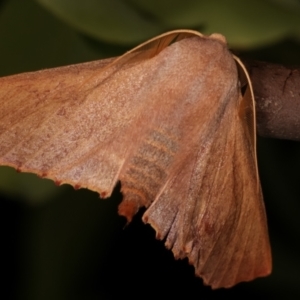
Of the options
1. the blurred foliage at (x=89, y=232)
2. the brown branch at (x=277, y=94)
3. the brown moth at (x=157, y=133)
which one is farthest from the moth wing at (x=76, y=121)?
the blurred foliage at (x=89, y=232)

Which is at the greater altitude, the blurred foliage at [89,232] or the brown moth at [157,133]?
the brown moth at [157,133]

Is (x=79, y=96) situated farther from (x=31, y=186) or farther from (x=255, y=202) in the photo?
(x=31, y=186)

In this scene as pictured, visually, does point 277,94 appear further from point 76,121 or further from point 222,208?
point 76,121

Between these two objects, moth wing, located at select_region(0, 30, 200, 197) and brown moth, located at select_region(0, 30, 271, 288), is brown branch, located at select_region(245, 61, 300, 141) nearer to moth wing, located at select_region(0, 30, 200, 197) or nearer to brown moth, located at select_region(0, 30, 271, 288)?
brown moth, located at select_region(0, 30, 271, 288)

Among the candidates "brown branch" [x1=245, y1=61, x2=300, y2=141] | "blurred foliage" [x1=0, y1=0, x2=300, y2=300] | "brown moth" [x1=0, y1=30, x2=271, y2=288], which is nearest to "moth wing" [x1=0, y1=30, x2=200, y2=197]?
"brown moth" [x1=0, y1=30, x2=271, y2=288]

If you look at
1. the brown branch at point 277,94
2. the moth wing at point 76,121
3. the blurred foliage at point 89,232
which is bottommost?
the blurred foliage at point 89,232

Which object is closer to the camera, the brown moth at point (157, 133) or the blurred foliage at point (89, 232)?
the brown moth at point (157, 133)

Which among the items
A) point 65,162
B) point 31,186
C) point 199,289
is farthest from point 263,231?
point 199,289

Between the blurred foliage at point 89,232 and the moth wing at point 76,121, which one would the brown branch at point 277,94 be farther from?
the blurred foliage at point 89,232
